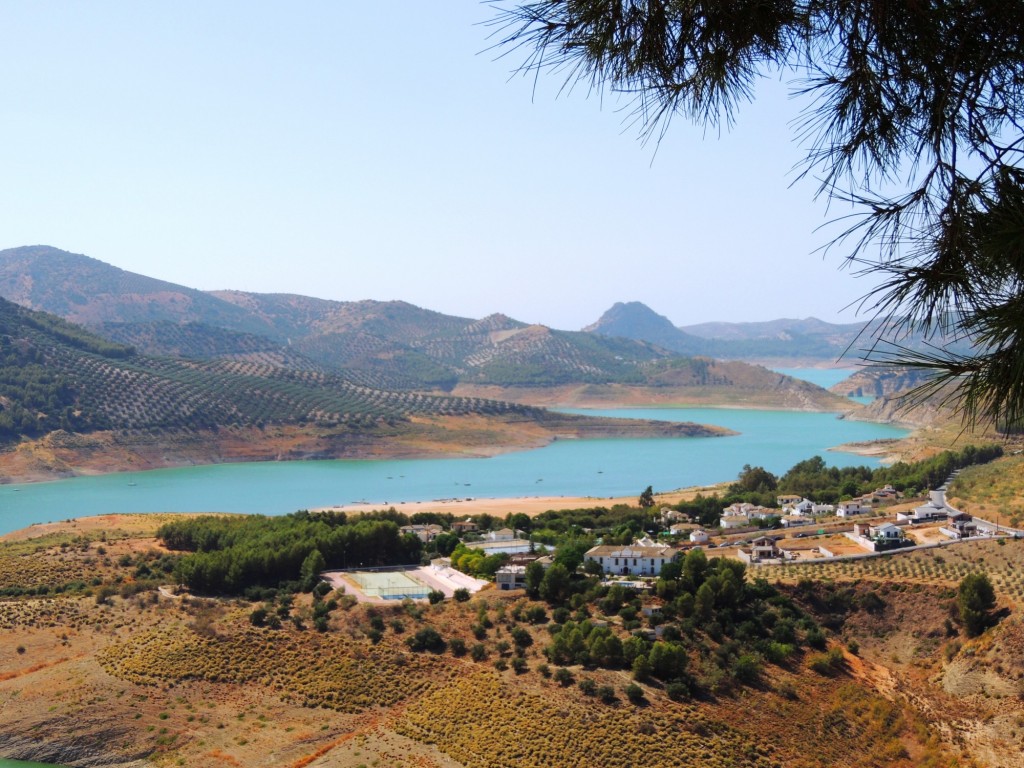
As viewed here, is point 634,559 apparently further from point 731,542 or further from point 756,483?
point 756,483

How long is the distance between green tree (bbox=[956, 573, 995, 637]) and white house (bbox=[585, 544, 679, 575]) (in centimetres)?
595

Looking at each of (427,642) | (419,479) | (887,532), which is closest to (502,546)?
(427,642)

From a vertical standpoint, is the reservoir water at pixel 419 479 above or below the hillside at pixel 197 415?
below

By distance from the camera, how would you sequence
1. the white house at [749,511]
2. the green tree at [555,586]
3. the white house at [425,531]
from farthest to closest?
the white house at [749,511]
the white house at [425,531]
the green tree at [555,586]

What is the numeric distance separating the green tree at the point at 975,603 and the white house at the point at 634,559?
234 inches

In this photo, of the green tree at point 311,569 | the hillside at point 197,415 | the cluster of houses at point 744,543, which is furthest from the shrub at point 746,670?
the hillside at point 197,415

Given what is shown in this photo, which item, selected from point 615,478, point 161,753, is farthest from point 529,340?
point 161,753

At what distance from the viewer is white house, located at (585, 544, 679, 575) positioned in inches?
870

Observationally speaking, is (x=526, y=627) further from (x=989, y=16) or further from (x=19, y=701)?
(x=989, y=16)

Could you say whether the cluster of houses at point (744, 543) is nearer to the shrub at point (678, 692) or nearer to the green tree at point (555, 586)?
the green tree at point (555, 586)

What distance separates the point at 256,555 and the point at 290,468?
37.1m

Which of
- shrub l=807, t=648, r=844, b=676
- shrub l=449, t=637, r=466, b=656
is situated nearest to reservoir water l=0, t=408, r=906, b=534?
shrub l=449, t=637, r=466, b=656

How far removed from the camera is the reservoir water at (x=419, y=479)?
43.9m

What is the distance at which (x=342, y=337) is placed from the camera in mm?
138375
